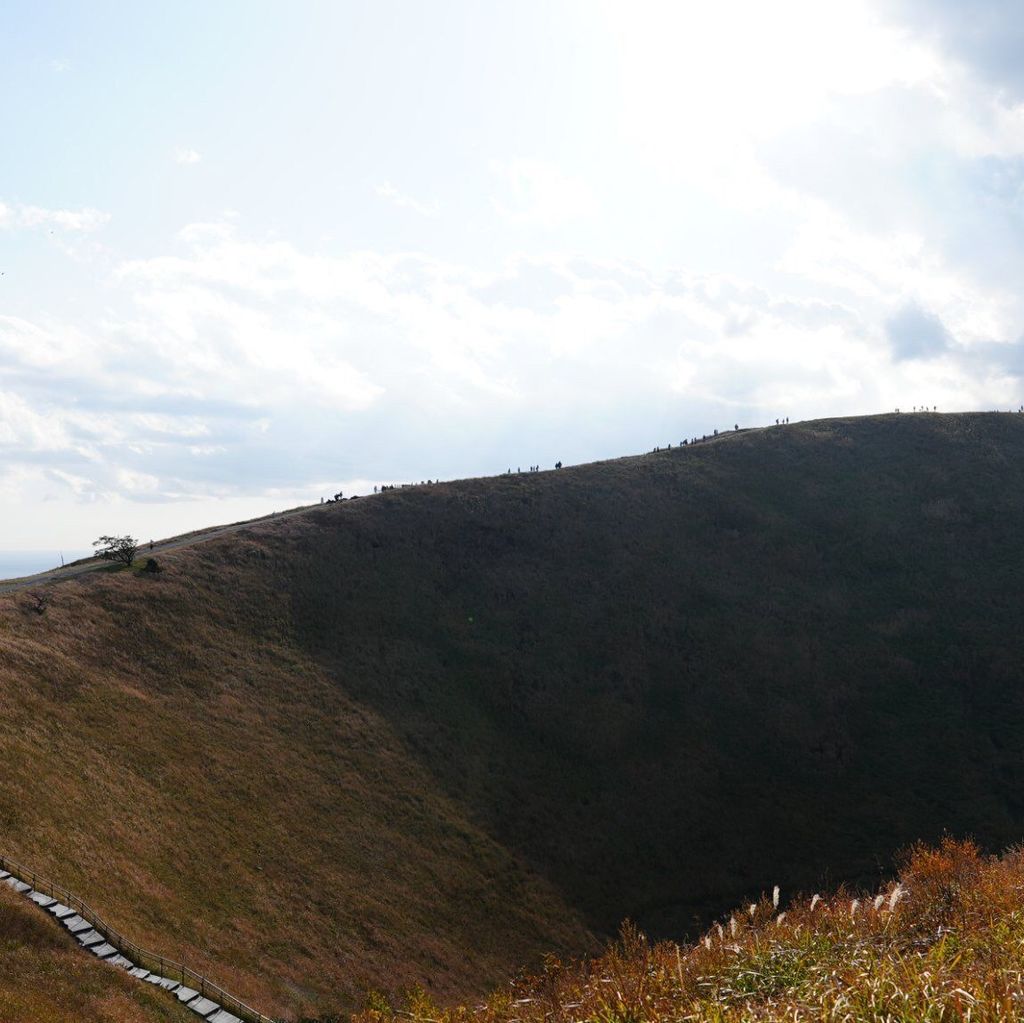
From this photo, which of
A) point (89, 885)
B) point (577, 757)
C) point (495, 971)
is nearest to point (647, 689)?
point (577, 757)

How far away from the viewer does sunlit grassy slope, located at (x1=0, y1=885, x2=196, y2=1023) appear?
1967 cm

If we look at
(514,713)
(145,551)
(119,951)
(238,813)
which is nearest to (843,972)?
(119,951)

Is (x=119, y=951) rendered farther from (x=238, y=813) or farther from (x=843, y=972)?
(x=843, y=972)

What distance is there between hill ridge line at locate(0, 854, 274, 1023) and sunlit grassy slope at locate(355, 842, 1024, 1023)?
7.68m

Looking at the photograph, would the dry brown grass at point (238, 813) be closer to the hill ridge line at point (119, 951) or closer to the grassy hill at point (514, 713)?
the grassy hill at point (514, 713)

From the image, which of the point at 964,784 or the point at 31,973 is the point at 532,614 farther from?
the point at 31,973

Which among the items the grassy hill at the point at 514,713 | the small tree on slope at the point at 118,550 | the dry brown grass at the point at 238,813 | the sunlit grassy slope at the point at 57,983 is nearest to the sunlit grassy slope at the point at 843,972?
the sunlit grassy slope at the point at 57,983

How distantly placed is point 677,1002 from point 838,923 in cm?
444

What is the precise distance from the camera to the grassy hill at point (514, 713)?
35.0m

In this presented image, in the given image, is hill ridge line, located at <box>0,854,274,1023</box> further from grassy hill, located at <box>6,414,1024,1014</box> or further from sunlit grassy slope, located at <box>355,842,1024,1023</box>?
sunlit grassy slope, located at <box>355,842,1024,1023</box>

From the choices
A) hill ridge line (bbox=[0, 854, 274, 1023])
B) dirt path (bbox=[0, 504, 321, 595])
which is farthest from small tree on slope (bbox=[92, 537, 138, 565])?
hill ridge line (bbox=[0, 854, 274, 1023])

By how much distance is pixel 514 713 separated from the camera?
56.7 metres

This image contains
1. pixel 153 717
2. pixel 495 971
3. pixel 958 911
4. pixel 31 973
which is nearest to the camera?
pixel 958 911

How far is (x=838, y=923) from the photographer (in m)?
15.7
